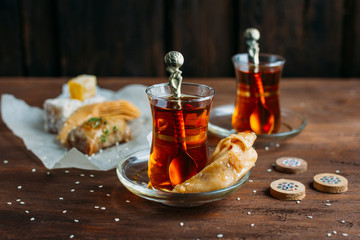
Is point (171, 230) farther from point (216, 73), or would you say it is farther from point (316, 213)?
point (216, 73)

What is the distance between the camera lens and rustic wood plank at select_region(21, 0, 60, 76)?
211 centimetres

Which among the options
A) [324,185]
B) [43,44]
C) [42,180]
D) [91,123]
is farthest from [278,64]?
[43,44]

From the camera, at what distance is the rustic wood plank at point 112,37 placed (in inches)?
82.9

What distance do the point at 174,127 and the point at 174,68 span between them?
11cm

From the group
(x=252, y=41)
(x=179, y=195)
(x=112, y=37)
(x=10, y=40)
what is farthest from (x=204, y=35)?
(x=179, y=195)

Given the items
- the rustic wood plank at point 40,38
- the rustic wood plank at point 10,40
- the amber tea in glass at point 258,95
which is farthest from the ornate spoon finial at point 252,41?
the rustic wood plank at point 10,40

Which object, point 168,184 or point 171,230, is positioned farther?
point 168,184

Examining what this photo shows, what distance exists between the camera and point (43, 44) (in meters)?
2.17

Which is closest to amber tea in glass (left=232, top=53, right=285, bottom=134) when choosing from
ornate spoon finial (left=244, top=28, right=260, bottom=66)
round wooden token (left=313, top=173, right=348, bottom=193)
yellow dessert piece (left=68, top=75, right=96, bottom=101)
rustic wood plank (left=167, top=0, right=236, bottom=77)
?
ornate spoon finial (left=244, top=28, right=260, bottom=66)

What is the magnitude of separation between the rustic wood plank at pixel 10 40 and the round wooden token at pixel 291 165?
1.56 m

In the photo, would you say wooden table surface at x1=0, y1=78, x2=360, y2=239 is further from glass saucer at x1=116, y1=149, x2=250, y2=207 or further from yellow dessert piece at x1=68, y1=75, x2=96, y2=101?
yellow dessert piece at x1=68, y1=75, x2=96, y2=101

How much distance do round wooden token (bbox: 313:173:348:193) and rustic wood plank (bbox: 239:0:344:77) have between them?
125 cm

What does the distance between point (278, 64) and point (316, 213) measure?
444 millimetres

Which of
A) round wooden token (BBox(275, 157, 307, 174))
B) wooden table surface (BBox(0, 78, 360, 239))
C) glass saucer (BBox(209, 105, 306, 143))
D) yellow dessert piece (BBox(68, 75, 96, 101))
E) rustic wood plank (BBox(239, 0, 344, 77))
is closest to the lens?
wooden table surface (BBox(0, 78, 360, 239))
